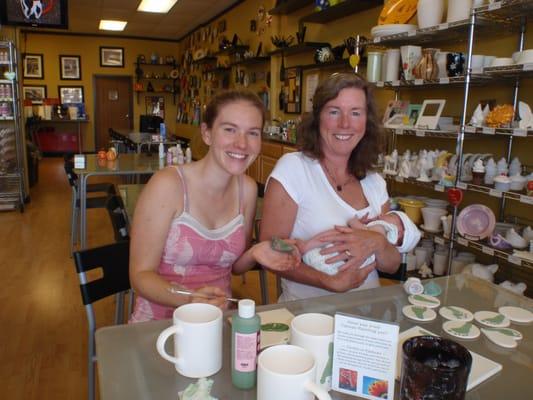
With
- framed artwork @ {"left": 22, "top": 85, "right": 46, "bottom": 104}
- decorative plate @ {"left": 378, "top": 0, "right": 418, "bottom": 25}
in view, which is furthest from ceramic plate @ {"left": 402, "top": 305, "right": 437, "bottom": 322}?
framed artwork @ {"left": 22, "top": 85, "right": 46, "bottom": 104}

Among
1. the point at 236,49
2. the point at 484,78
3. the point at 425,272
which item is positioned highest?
the point at 236,49

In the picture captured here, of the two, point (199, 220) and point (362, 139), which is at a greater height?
point (362, 139)

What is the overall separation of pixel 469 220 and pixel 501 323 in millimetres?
1887

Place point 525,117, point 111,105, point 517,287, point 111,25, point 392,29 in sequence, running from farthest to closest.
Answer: point 111,105, point 111,25, point 392,29, point 517,287, point 525,117

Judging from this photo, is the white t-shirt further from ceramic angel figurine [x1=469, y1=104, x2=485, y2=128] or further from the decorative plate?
the decorative plate

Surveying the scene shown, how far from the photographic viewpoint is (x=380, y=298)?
132 cm

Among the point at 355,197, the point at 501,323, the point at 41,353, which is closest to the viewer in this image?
the point at 501,323

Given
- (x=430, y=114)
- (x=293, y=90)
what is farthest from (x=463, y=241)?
(x=293, y=90)

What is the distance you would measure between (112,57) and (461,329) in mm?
11860

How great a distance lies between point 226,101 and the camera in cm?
148

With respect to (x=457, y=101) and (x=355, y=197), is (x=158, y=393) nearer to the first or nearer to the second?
(x=355, y=197)

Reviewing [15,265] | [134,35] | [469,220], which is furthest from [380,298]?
[134,35]

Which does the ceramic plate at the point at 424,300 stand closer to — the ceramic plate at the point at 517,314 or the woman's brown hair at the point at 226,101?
the ceramic plate at the point at 517,314

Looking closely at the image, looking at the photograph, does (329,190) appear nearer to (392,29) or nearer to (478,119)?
(478,119)
